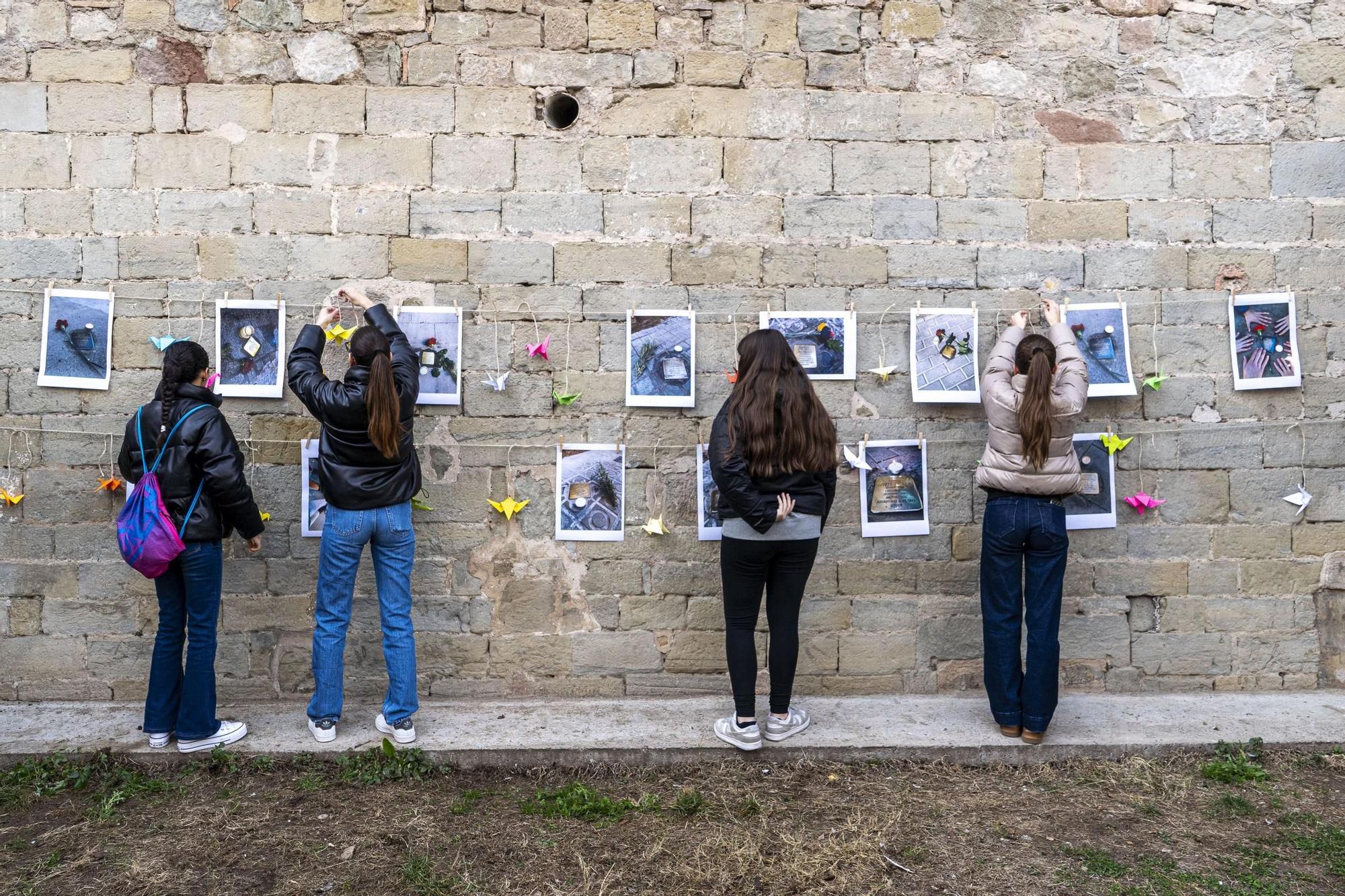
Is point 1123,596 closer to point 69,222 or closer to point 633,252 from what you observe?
point 633,252

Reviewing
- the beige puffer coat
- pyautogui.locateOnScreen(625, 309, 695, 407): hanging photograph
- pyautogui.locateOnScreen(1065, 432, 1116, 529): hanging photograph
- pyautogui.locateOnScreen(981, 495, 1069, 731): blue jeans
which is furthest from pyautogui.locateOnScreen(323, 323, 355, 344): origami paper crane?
pyautogui.locateOnScreen(1065, 432, 1116, 529): hanging photograph

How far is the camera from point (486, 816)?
380cm

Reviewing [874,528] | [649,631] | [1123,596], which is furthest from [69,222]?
[1123,596]

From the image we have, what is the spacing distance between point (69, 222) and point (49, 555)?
1664 millimetres

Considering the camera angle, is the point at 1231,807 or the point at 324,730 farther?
the point at 324,730

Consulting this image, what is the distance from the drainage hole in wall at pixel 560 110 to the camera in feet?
15.5

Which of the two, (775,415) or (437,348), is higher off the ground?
(437,348)

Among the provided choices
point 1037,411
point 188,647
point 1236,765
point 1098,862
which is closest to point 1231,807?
point 1236,765

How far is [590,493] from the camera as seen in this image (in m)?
4.79

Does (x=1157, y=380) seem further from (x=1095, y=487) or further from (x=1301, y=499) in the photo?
(x=1301, y=499)

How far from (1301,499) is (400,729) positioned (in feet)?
15.2

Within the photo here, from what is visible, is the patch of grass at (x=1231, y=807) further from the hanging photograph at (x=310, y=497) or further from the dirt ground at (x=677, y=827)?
the hanging photograph at (x=310, y=497)

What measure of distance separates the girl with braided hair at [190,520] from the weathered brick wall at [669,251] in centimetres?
56

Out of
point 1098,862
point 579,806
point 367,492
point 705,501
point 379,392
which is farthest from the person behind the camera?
point 705,501
